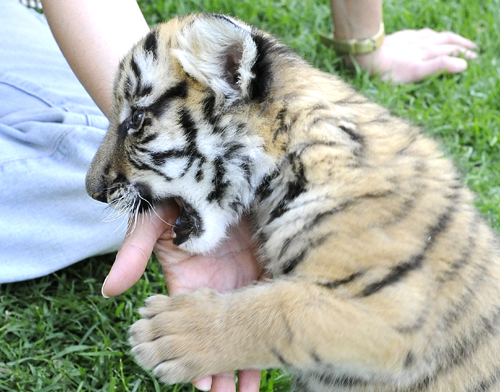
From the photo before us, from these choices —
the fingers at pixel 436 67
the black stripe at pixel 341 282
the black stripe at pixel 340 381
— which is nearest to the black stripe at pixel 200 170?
the black stripe at pixel 341 282

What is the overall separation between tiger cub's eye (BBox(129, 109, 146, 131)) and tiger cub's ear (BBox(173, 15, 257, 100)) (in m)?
0.23

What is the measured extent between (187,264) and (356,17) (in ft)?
8.46

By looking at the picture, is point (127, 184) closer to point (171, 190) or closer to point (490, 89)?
point (171, 190)

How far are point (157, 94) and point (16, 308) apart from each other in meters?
1.33

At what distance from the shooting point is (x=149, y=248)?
224 centimetres

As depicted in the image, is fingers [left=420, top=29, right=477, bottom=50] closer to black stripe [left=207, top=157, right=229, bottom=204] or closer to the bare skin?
the bare skin

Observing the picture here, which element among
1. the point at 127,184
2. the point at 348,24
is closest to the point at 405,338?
the point at 127,184

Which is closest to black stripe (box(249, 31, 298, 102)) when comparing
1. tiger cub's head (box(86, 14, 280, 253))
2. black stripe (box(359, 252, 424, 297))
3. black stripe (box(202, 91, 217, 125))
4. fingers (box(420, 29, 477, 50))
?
tiger cub's head (box(86, 14, 280, 253))

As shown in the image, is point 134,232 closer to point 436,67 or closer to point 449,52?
point 436,67

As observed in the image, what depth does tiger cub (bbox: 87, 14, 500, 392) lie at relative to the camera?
1928 millimetres

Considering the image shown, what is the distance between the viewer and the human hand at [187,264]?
2123mm

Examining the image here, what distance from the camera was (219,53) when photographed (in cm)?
199

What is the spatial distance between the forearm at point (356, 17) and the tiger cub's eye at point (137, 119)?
2.48 meters

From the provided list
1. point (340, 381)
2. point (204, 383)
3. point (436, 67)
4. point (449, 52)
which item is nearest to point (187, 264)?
point (204, 383)
